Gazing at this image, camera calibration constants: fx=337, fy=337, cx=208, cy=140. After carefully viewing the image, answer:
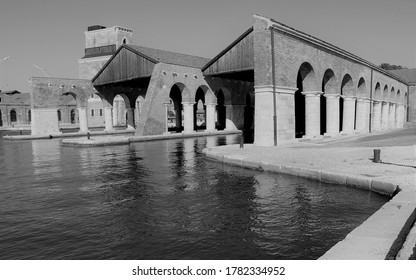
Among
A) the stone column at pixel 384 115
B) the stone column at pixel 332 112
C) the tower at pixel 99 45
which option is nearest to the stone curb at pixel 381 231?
the stone column at pixel 332 112

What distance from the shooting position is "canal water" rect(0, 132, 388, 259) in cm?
533

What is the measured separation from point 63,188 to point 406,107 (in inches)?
1919

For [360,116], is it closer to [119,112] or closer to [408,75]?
[408,75]

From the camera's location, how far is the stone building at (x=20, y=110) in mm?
65562

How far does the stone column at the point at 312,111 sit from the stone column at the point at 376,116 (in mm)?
13062

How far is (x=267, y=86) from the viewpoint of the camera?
58.4 feet

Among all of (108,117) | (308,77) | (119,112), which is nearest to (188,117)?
(108,117)

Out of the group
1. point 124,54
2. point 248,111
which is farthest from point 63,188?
point 248,111

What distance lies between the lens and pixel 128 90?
41500 millimetres

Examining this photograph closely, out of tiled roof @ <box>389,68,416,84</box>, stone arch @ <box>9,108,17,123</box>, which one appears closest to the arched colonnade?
tiled roof @ <box>389,68,416,84</box>

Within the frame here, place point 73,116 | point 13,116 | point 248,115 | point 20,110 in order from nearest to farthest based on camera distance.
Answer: point 248,115, point 20,110, point 13,116, point 73,116

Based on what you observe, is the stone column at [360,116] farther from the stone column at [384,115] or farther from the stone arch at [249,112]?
the stone arch at [249,112]

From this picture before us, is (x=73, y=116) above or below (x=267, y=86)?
below

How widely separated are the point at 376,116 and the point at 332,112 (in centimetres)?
1112
